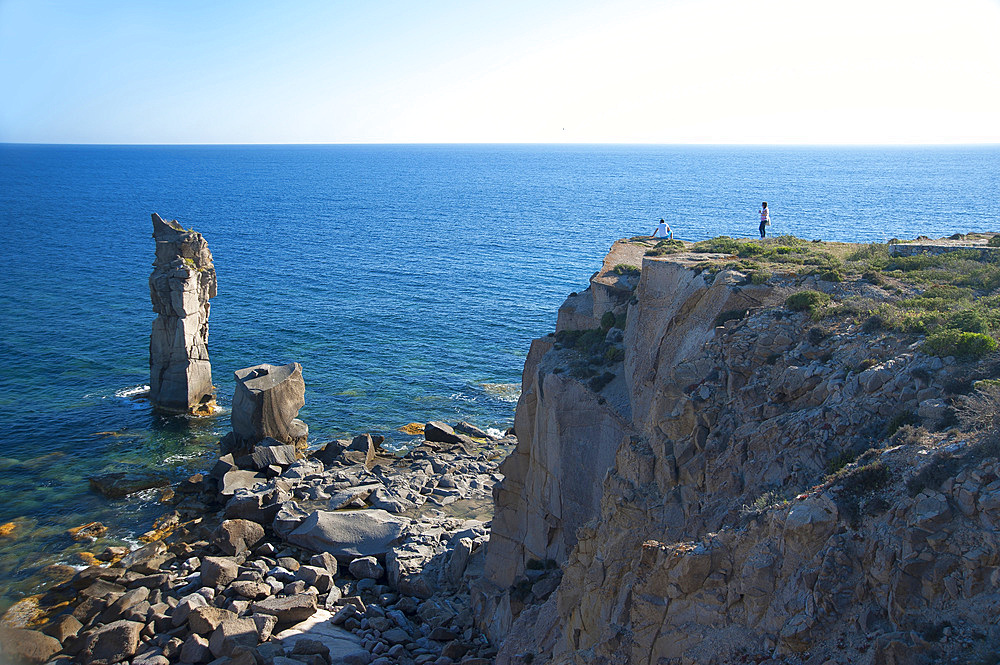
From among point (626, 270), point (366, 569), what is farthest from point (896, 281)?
point (366, 569)

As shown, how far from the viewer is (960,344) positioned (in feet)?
46.1

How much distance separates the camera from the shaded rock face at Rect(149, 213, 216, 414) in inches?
1982

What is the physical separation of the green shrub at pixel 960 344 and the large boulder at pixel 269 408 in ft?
126

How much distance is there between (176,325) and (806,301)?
45159mm

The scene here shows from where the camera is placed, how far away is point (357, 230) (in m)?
125

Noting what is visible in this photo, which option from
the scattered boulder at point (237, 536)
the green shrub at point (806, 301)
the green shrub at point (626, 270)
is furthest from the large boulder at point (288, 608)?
the green shrub at point (806, 301)

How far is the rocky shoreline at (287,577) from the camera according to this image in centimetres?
2389

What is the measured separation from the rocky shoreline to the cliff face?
4.67m

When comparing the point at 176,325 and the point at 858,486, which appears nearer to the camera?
the point at 858,486

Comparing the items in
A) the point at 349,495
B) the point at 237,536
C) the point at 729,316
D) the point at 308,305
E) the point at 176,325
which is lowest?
the point at 349,495

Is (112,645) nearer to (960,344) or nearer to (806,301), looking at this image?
(806,301)

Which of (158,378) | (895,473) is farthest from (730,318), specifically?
(158,378)

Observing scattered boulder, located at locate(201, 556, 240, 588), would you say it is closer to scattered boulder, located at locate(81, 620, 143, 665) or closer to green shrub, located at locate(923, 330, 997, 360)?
scattered boulder, located at locate(81, 620, 143, 665)

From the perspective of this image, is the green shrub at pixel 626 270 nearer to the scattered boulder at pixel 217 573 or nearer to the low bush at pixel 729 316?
the low bush at pixel 729 316
